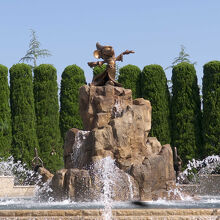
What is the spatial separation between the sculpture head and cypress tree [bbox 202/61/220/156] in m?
10.3

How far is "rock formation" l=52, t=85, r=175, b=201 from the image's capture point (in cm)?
1348

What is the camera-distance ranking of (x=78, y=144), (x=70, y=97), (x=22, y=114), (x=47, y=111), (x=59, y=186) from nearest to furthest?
(x=59, y=186) < (x=78, y=144) < (x=22, y=114) < (x=47, y=111) < (x=70, y=97)

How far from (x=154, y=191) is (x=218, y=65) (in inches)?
523

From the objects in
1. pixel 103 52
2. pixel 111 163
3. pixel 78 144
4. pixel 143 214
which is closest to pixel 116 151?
pixel 111 163

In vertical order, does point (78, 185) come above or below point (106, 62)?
below

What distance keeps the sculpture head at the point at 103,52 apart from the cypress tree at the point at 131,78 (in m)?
10.1

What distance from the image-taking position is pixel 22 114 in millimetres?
26281

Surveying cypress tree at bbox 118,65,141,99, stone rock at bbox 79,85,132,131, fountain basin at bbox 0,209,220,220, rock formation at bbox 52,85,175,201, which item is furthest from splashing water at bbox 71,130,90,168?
cypress tree at bbox 118,65,141,99

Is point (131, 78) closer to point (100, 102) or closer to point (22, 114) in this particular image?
point (22, 114)

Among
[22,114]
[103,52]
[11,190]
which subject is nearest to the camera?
[103,52]

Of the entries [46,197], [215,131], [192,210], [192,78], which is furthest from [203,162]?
[192,210]

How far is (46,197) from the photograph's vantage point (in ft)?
46.1

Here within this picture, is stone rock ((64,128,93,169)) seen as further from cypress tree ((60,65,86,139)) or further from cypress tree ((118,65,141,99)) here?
cypress tree ((118,65,141,99))

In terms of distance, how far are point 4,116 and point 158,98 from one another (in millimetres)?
8586
